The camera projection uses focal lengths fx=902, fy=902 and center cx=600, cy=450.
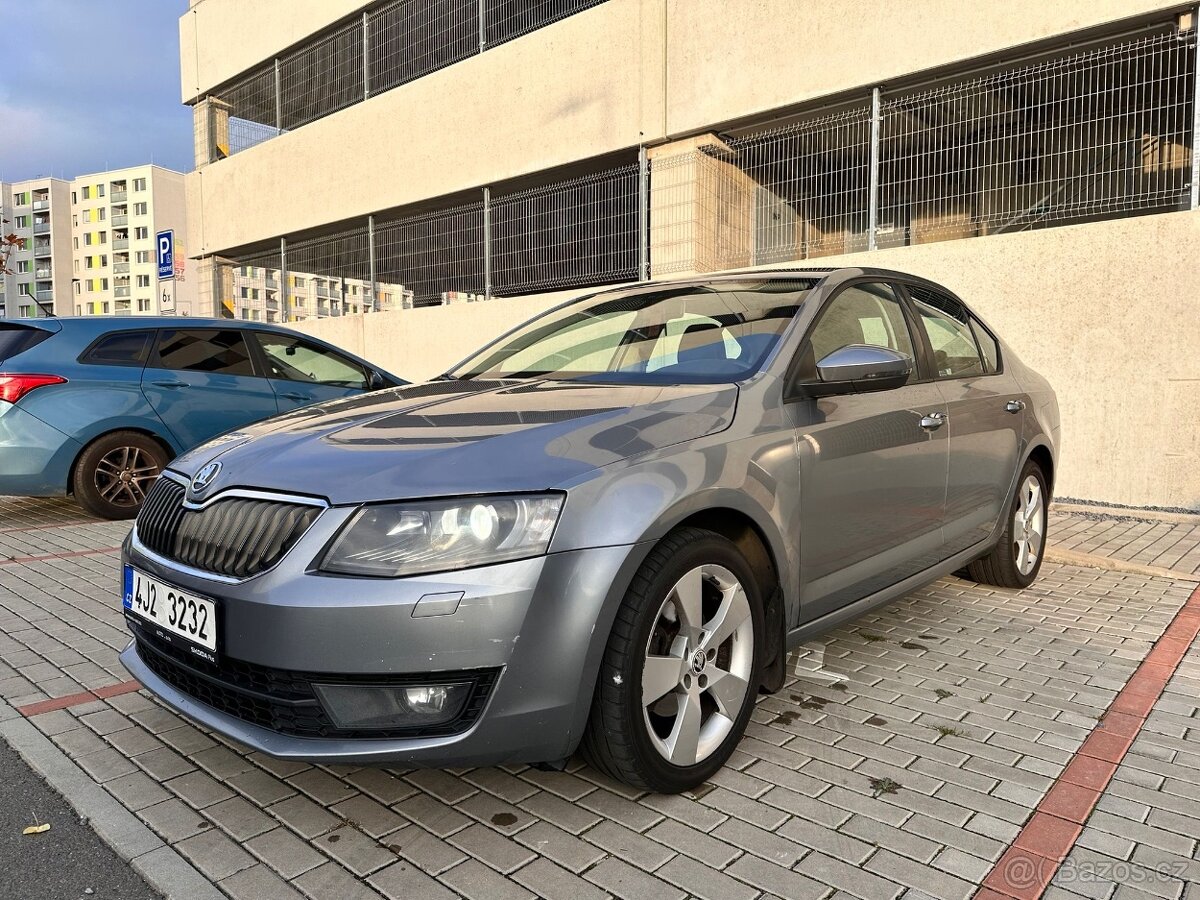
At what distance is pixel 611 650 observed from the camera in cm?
221

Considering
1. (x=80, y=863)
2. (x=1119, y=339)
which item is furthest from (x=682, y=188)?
(x=80, y=863)

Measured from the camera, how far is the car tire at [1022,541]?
441cm

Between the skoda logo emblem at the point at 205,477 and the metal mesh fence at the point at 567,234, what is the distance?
830 centimetres

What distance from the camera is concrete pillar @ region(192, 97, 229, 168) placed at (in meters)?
18.6

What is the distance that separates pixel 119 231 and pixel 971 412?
360 feet

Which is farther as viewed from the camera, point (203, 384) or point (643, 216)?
point (643, 216)

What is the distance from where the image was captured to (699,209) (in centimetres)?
975

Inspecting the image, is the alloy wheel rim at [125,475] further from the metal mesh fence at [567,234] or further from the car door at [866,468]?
the metal mesh fence at [567,234]

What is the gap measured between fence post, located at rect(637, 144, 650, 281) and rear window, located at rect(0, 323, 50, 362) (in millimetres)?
5917

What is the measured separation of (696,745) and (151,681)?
5.09ft

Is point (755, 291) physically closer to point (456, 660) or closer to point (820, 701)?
point (820, 701)

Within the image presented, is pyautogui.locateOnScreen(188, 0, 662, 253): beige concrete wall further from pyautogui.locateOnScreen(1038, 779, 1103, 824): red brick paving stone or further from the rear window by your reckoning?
pyautogui.locateOnScreen(1038, 779, 1103, 824): red brick paving stone

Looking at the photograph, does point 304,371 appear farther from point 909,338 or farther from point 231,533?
point 231,533

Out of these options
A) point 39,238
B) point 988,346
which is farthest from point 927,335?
point 39,238
